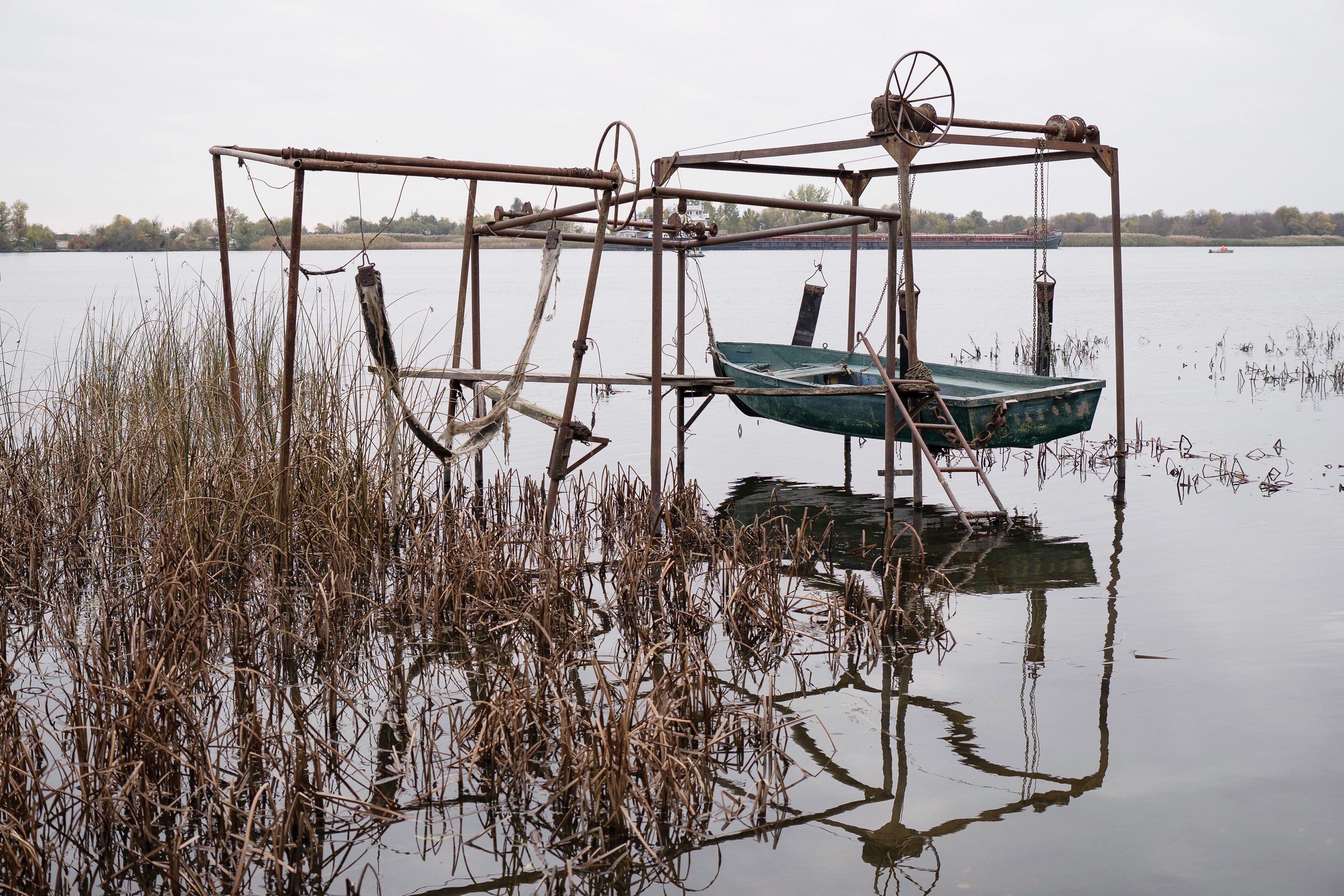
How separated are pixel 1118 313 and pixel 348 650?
6.74 m

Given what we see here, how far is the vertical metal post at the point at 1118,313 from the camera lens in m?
8.74

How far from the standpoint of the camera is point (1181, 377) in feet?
58.7

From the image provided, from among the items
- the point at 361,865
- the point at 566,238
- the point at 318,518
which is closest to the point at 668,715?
the point at 361,865

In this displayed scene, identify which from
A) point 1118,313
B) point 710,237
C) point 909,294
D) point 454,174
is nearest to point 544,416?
point 454,174

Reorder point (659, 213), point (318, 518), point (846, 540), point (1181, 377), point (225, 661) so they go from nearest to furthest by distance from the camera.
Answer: point (225, 661) → point (318, 518) → point (659, 213) → point (846, 540) → point (1181, 377)

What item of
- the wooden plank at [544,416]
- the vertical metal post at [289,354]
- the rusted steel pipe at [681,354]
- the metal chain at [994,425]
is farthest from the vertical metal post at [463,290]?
the metal chain at [994,425]

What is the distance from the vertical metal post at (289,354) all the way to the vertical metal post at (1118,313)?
245 inches

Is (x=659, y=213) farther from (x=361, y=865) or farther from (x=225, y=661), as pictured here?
(x=361, y=865)

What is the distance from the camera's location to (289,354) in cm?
529

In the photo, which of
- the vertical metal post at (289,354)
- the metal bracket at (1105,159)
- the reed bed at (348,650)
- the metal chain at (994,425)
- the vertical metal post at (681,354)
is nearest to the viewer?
the reed bed at (348,650)

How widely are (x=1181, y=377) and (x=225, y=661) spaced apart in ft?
55.0

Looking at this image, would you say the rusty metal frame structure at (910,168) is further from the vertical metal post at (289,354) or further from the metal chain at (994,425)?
the vertical metal post at (289,354)

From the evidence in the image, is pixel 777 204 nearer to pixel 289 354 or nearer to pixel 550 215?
pixel 550 215

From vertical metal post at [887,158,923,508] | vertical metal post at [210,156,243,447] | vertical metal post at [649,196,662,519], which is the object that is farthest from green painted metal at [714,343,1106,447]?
vertical metal post at [210,156,243,447]
